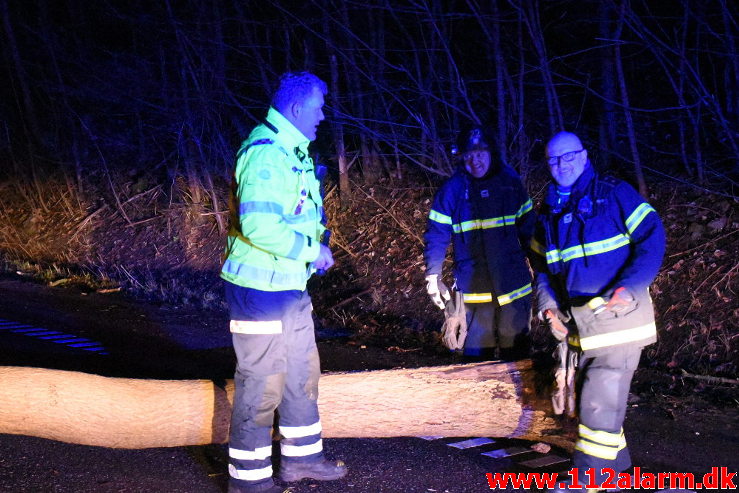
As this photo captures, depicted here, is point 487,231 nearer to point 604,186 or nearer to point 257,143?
point 604,186

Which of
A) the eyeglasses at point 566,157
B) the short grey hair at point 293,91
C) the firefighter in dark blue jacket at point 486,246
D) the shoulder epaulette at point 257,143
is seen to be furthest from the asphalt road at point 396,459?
the short grey hair at point 293,91

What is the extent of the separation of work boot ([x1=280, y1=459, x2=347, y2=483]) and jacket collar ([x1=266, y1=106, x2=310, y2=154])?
5.40 feet

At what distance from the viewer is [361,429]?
459cm

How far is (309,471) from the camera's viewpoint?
4.06m

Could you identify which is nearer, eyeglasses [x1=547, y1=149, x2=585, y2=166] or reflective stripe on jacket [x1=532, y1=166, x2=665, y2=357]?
reflective stripe on jacket [x1=532, y1=166, x2=665, y2=357]

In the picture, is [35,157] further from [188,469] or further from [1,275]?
[188,469]

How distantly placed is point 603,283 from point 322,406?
1.77 metres

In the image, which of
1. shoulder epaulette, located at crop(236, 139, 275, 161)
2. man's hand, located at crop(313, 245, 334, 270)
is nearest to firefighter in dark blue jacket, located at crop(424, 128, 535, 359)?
man's hand, located at crop(313, 245, 334, 270)

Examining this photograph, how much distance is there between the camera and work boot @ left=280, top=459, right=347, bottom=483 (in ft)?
13.3

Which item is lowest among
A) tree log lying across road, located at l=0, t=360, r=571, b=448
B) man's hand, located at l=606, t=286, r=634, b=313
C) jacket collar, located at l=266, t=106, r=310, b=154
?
tree log lying across road, located at l=0, t=360, r=571, b=448

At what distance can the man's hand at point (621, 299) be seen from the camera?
3590mm

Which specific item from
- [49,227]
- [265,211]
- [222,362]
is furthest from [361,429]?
[49,227]

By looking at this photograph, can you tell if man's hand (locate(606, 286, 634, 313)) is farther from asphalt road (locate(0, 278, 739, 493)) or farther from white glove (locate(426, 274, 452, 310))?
white glove (locate(426, 274, 452, 310))

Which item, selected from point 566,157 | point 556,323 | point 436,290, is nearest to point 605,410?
point 556,323
